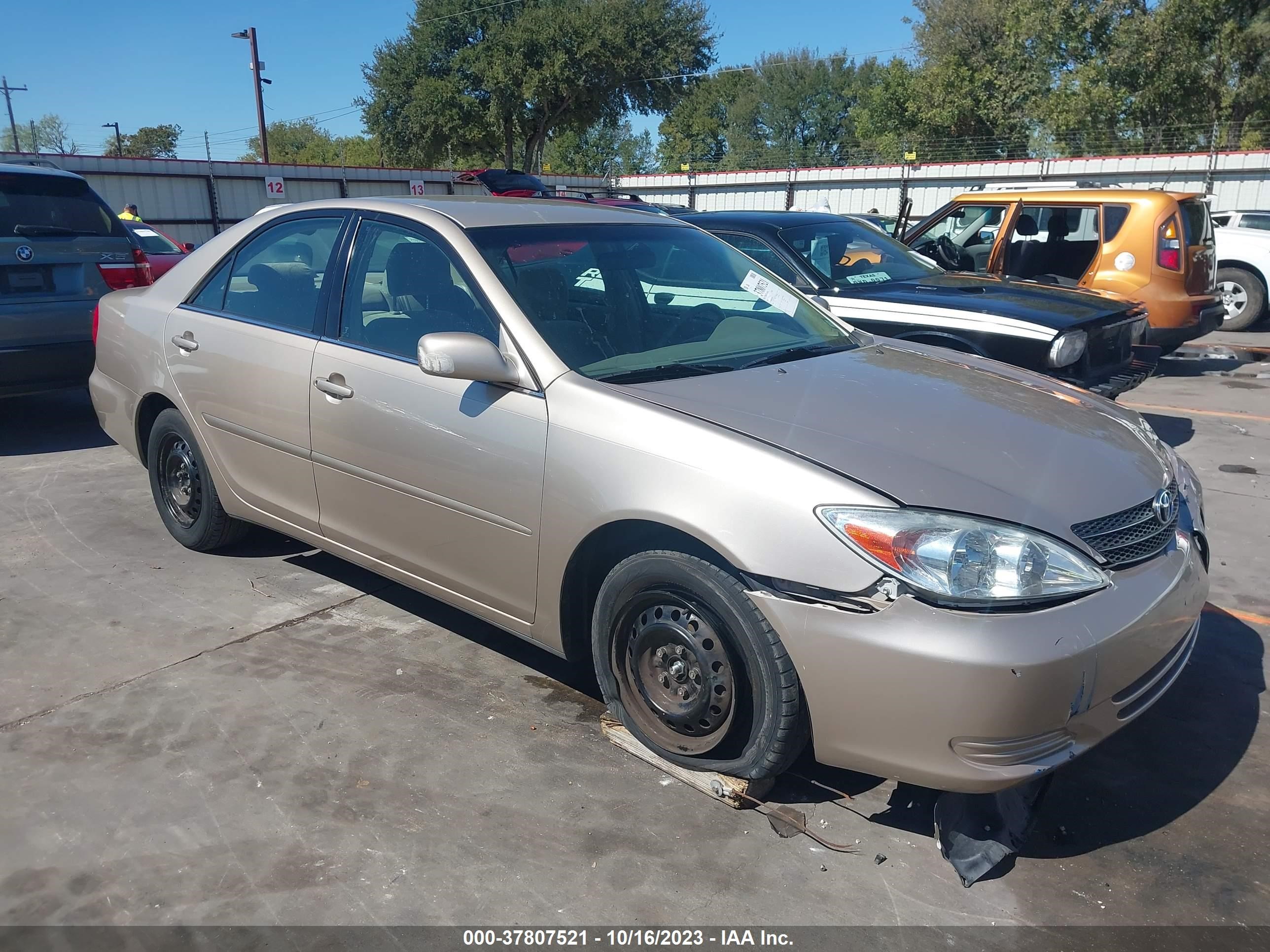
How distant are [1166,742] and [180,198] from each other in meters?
23.3

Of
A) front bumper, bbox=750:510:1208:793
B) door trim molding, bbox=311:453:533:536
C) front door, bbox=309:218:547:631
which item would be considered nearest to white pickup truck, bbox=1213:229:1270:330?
front bumper, bbox=750:510:1208:793

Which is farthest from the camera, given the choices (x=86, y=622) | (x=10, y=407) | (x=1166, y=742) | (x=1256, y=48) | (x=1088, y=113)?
(x=1088, y=113)

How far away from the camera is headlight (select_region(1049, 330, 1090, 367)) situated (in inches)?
230

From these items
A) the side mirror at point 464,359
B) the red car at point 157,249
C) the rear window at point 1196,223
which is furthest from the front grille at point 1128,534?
the red car at point 157,249

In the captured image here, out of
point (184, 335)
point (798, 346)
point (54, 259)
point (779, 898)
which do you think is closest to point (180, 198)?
point (54, 259)

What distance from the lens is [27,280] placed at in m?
6.51

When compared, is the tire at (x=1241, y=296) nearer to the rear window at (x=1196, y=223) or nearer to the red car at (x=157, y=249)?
the rear window at (x=1196, y=223)

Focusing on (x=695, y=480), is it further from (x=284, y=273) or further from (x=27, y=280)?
(x=27, y=280)

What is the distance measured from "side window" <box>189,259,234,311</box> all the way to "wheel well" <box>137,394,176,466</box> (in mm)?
497

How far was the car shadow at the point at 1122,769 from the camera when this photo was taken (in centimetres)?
283

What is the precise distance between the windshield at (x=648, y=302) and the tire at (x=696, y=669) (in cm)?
71

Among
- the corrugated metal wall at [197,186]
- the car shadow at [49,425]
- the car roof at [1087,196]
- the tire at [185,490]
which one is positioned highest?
the corrugated metal wall at [197,186]

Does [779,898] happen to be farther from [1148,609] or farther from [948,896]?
[1148,609]

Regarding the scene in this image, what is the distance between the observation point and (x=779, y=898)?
250 cm
